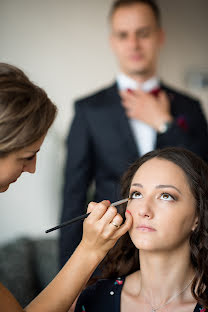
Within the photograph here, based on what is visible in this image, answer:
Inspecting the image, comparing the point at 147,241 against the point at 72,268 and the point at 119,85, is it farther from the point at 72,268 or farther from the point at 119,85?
the point at 119,85

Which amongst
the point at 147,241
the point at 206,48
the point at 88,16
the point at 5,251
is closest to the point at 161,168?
the point at 147,241

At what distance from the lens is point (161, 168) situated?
159 centimetres

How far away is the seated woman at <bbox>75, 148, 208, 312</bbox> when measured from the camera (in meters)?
1.48

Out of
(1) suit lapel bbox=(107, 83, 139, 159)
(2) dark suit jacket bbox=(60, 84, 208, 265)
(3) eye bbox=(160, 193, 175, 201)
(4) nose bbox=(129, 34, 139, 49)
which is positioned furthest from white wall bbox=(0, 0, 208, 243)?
(3) eye bbox=(160, 193, 175, 201)

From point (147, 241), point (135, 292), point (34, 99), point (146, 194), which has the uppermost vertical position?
point (34, 99)

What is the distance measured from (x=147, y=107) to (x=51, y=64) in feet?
3.76

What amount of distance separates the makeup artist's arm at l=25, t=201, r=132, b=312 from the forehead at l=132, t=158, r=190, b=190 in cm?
29

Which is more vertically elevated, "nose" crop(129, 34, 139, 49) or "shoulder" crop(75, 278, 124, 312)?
"nose" crop(129, 34, 139, 49)

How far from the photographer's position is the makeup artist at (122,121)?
230cm

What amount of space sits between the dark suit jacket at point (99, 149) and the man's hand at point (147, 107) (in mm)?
45

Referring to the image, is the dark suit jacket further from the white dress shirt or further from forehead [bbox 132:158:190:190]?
forehead [bbox 132:158:190:190]

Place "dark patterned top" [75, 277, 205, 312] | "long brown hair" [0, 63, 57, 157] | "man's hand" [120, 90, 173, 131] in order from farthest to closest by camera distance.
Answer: "man's hand" [120, 90, 173, 131] < "dark patterned top" [75, 277, 205, 312] < "long brown hair" [0, 63, 57, 157]

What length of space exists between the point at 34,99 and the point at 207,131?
4.78ft

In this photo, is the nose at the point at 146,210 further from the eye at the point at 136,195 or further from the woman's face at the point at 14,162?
the woman's face at the point at 14,162
